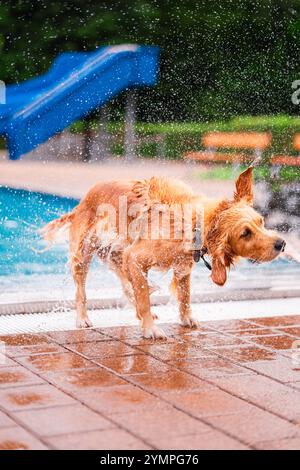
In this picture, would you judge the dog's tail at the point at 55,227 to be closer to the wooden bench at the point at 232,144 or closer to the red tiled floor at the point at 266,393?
the red tiled floor at the point at 266,393

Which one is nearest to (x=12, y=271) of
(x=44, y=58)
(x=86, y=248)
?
(x=86, y=248)

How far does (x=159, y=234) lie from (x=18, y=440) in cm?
200

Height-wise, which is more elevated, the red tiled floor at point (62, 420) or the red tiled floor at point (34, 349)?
the red tiled floor at point (34, 349)

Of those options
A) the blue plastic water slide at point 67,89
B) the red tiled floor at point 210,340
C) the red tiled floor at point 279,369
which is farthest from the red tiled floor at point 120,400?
the blue plastic water slide at point 67,89

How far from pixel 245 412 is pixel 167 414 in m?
0.34

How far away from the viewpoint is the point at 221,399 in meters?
3.95

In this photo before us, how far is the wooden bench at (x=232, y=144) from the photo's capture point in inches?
555

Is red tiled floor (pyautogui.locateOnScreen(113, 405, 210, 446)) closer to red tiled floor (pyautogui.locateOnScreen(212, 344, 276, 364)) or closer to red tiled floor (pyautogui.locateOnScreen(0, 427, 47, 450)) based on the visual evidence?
red tiled floor (pyautogui.locateOnScreen(0, 427, 47, 450))

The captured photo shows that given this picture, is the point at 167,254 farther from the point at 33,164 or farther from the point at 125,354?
the point at 33,164

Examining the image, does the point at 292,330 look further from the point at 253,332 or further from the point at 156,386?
the point at 156,386

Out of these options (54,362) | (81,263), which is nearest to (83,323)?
(81,263)

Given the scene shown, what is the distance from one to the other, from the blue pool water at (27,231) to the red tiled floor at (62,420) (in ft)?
12.2

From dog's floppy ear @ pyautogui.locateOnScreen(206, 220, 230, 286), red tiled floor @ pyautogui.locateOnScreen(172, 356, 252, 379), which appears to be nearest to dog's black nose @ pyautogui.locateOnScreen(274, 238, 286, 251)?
dog's floppy ear @ pyautogui.locateOnScreen(206, 220, 230, 286)

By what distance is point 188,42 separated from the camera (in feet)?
58.5
